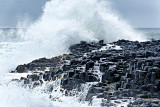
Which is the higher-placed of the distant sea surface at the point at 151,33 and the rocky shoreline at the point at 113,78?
the distant sea surface at the point at 151,33

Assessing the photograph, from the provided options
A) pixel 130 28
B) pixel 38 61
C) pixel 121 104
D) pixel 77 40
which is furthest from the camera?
pixel 130 28

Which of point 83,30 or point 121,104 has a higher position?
point 83,30

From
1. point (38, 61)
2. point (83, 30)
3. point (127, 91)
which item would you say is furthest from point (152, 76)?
point (83, 30)

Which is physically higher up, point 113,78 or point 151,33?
point 151,33

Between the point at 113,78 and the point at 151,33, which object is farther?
the point at 151,33

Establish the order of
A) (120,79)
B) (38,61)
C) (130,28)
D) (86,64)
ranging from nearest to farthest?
(120,79)
(86,64)
(38,61)
(130,28)

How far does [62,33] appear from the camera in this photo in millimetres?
29297

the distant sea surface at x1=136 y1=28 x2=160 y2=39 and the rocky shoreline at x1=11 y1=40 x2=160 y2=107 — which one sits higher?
the distant sea surface at x1=136 y1=28 x2=160 y2=39

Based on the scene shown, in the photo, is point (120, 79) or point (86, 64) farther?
point (86, 64)

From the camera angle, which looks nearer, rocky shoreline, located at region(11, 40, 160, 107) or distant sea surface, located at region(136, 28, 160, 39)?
rocky shoreline, located at region(11, 40, 160, 107)

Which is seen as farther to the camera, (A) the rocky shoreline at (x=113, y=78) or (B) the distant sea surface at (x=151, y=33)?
(B) the distant sea surface at (x=151, y=33)

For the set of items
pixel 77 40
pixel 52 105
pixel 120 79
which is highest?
pixel 77 40

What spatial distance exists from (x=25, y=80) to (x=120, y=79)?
5.14 meters

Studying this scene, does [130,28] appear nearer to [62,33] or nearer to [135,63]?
[62,33]
